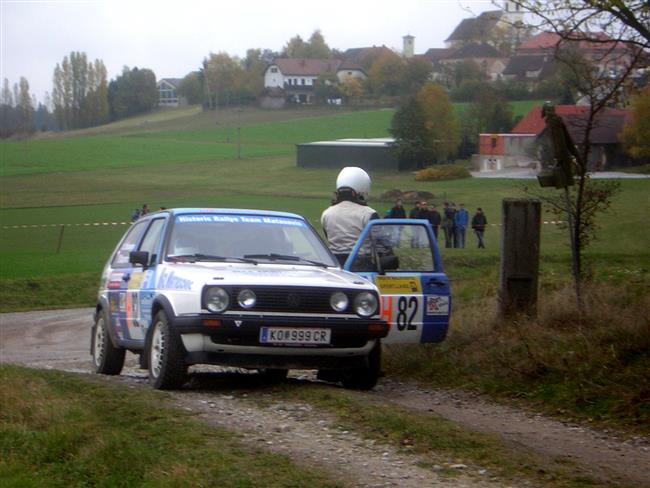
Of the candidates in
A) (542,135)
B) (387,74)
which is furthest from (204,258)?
(387,74)

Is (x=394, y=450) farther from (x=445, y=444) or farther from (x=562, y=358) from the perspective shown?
(x=562, y=358)

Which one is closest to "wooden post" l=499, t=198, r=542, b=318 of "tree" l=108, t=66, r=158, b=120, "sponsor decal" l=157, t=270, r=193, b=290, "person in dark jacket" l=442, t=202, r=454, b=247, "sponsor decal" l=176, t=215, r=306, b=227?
"sponsor decal" l=176, t=215, r=306, b=227

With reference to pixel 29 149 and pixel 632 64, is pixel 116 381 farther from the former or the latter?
pixel 29 149

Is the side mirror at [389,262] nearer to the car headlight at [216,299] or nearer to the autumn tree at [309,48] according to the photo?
the car headlight at [216,299]

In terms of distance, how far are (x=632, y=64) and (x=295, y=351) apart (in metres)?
A: 4.70

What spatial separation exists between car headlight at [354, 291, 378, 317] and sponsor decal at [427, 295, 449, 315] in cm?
171

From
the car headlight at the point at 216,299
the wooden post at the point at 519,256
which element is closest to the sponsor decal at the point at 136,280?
the car headlight at the point at 216,299

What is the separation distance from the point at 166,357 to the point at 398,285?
9.20 ft

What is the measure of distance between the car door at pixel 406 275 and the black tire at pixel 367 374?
86 centimetres

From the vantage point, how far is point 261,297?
895 centimetres

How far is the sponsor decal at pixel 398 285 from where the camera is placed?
10.9 meters

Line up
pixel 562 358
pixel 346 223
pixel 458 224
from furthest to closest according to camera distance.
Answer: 1. pixel 458 224
2. pixel 346 223
3. pixel 562 358

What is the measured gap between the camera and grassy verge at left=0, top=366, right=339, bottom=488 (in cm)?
607

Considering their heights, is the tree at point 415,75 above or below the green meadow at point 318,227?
above
